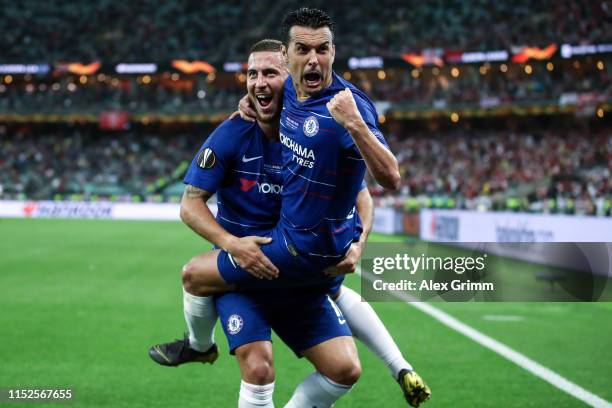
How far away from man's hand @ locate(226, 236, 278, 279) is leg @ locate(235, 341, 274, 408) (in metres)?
0.47

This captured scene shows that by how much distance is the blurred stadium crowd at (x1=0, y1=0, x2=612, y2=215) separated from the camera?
47.8 m

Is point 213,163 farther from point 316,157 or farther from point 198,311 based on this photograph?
point 198,311

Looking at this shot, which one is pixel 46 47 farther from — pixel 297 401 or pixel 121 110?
pixel 297 401

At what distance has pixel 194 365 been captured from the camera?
7918mm

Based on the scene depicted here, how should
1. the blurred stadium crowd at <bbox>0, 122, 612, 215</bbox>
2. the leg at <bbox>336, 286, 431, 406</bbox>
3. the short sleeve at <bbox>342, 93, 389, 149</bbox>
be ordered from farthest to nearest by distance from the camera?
the blurred stadium crowd at <bbox>0, 122, 612, 215</bbox>, the leg at <bbox>336, 286, 431, 406</bbox>, the short sleeve at <bbox>342, 93, 389, 149</bbox>

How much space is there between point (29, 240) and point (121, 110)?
37155 mm

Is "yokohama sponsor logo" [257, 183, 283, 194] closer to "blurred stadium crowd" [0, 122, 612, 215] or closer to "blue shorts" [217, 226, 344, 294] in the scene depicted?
"blue shorts" [217, 226, 344, 294]

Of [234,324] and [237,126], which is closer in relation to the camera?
[234,324]

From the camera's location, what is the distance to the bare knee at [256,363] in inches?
179

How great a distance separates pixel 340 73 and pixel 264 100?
54.2 metres

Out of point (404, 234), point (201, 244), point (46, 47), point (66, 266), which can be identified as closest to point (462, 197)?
point (404, 234)

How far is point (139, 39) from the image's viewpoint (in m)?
61.3

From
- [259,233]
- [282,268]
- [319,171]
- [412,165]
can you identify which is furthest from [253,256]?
[412,165]

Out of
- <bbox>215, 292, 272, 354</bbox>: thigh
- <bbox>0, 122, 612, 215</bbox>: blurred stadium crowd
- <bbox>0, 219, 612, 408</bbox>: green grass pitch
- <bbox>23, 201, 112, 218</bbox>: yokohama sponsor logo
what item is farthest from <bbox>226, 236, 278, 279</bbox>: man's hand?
<bbox>23, 201, 112, 218</bbox>: yokohama sponsor logo
